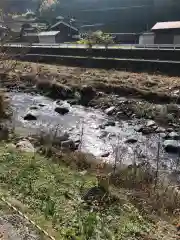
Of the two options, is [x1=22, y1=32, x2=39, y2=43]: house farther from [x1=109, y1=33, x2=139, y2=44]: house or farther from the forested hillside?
the forested hillside

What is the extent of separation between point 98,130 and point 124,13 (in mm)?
36003

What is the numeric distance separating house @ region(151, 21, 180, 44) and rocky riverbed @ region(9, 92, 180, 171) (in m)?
14.6

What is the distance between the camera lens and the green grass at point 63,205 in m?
5.65

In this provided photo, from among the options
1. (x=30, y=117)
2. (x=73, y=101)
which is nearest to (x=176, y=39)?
(x=73, y=101)

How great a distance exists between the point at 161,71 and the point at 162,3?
25586mm

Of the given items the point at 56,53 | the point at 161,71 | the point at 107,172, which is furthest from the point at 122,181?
the point at 56,53

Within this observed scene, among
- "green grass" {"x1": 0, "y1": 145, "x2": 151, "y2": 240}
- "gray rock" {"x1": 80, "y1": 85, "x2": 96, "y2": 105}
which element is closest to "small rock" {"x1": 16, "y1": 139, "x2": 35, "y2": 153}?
"green grass" {"x1": 0, "y1": 145, "x2": 151, "y2": 240}

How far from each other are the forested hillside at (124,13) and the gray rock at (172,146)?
33.3 meters

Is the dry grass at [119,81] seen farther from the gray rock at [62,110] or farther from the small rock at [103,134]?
the small rock at [103,134]

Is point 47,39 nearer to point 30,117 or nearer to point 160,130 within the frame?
point 30,117

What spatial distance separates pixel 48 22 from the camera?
52.6m

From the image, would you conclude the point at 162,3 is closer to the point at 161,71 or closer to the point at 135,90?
the point at 161,71

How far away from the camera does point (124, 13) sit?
48812 millimetres

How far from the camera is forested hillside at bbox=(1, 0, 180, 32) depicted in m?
46.2
